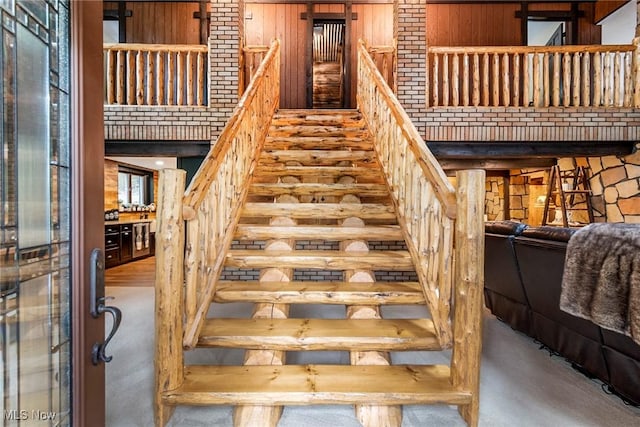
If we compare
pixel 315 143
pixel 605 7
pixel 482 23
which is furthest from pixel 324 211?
pixel 605 7

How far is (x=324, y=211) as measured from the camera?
275 centimetres

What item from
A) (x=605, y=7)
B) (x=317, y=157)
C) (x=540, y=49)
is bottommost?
(x=317, y=157)

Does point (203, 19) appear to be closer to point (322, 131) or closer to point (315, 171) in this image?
point (322, 131)

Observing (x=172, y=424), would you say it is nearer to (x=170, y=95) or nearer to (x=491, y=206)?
(x=170, y=95)

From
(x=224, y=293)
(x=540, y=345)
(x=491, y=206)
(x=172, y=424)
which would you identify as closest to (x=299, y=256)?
(x=224, y=293)

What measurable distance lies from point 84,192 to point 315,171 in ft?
8.73

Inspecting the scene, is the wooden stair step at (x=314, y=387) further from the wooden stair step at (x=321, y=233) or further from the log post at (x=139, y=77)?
the log post at (x=139, y=77)

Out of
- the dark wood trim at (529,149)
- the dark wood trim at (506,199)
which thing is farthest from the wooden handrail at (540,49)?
the dark wood trim at (506,199)

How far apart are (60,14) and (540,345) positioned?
138 inches

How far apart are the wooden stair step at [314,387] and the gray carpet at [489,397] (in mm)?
252

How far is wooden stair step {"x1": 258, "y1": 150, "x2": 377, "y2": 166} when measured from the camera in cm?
352

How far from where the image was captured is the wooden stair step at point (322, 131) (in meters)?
4.11
